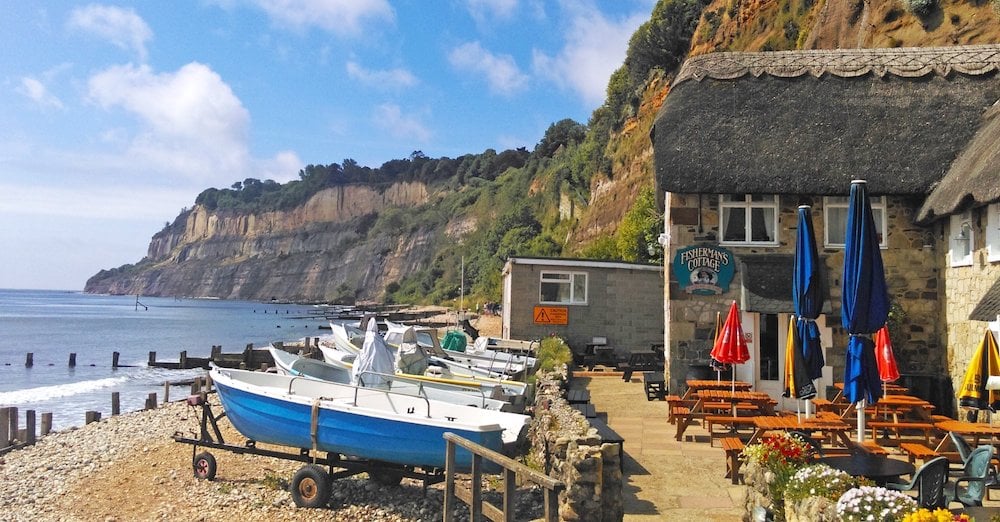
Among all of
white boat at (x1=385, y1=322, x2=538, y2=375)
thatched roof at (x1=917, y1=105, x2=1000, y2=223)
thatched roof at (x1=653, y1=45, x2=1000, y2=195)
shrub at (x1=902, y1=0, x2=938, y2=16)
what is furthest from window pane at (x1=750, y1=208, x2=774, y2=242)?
shrub at (x1=902, y1=0, x2=938, y2=16)

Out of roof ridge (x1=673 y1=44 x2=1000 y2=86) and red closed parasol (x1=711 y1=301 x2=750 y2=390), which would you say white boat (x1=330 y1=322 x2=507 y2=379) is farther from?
roof ridge (x1=673 y1=44 x2=1000 y2=86)

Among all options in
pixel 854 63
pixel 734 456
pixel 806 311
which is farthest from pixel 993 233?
pixel 734 456

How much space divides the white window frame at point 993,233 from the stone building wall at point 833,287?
2342mm

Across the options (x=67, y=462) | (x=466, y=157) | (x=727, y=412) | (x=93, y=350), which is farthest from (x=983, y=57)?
(x=466, y=157)

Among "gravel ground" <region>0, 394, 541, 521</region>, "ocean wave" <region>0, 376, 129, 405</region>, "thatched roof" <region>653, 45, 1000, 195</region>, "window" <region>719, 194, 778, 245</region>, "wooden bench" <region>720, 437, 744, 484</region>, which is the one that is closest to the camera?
"wooden bench" <region>720, 437, 744, 484</region>

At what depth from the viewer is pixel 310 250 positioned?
15638 centimetres

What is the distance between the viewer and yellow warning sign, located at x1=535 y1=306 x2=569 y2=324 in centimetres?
2447

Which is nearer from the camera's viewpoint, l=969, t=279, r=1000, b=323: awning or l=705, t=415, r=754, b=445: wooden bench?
l=969, t=279, r=1000, b=323: awning

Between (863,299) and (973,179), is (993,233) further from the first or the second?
(863,299)

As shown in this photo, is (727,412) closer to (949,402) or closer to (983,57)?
(949,402)

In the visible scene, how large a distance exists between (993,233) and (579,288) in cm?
1369

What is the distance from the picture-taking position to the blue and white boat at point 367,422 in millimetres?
11008

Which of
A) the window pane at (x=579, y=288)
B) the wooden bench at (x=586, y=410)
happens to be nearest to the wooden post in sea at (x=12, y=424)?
the wooden bench at (x=586, y=410)

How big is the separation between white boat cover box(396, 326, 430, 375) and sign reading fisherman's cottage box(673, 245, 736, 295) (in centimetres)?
631
